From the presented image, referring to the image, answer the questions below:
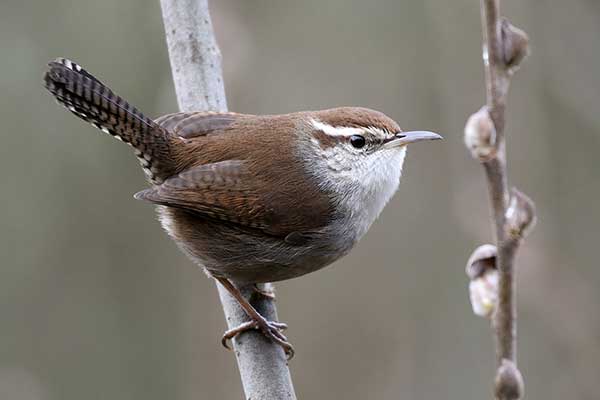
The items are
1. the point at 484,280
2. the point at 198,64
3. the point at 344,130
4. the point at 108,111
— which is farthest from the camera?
the point at 344,130

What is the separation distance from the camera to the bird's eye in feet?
11.8

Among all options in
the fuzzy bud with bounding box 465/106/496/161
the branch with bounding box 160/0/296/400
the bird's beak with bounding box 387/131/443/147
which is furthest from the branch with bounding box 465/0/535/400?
the branch with bounding box 160/0/296/400

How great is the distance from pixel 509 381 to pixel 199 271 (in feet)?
16.9

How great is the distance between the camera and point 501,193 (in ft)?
4.32

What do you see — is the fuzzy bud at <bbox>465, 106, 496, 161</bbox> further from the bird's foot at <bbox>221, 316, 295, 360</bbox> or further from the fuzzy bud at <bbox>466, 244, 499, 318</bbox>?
the bird's foot at <bbox>221, 316, 295, 360</bbox>

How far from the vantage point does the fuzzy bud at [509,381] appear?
1.33m

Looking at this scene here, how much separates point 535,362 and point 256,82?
9.61ft

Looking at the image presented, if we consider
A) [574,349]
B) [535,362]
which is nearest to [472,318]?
[535,362]

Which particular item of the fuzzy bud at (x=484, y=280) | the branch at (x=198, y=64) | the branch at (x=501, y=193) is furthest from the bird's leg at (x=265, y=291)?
the branch at (x=501, y=193)

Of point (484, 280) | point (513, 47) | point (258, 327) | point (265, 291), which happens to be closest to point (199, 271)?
point (265, 291)

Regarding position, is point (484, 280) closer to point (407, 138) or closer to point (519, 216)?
point (519, 216)

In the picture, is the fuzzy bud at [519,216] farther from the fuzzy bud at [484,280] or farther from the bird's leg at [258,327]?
the bird's leg at [258,327]

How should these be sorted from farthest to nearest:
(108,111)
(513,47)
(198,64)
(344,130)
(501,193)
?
(344,130) < (198,64) < (108,111) < (513,47) < (501,193)

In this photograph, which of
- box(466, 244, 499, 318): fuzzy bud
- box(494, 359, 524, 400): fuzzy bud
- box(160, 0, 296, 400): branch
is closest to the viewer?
box(494, 359, 524, 400): fuzzy bud
